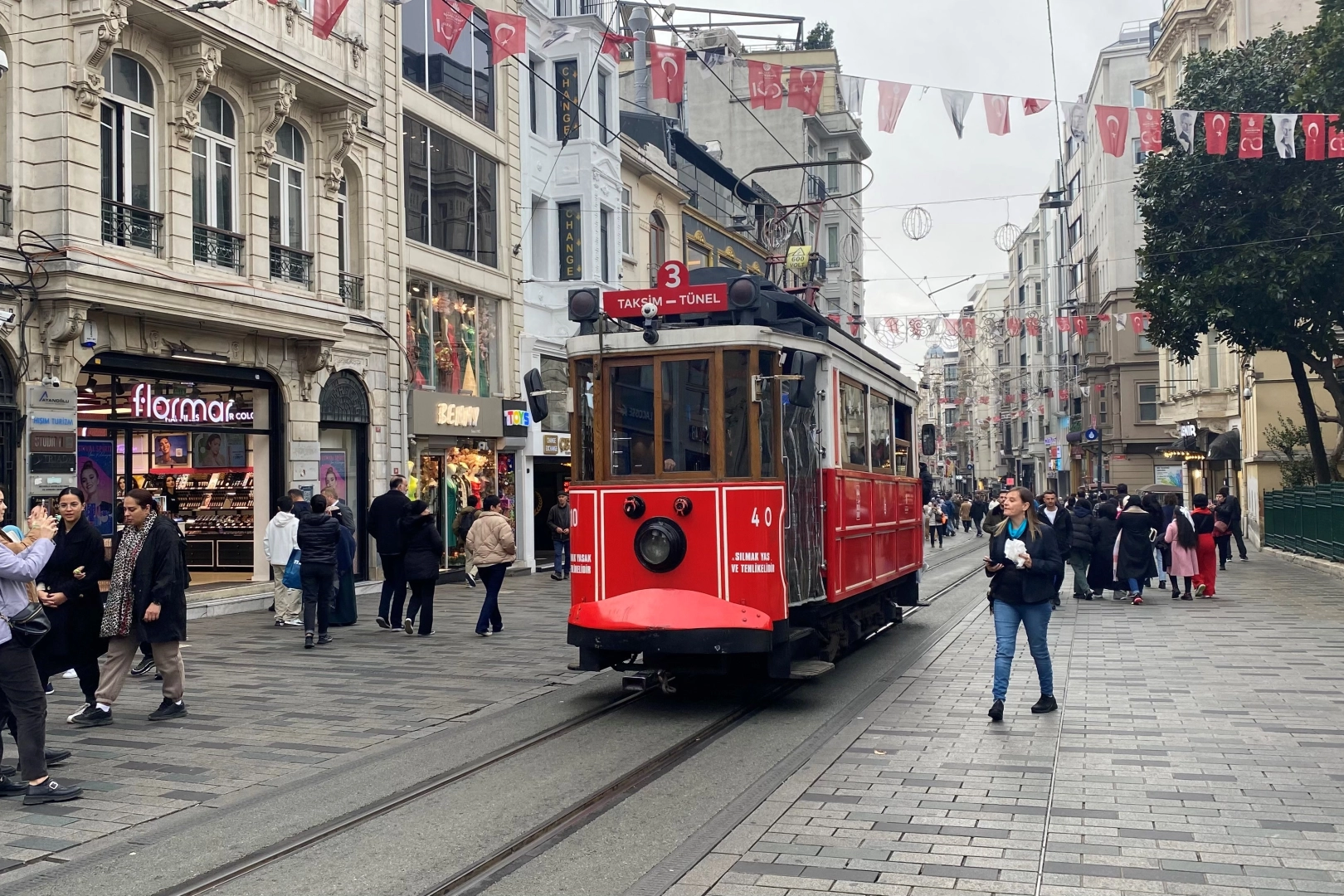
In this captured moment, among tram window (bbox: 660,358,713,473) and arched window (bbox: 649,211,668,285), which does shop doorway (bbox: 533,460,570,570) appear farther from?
tram window (bbox: 660,358,713,473)

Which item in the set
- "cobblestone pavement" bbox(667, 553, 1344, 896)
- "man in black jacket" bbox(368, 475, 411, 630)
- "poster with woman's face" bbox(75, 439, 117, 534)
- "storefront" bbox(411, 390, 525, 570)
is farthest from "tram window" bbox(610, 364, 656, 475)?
"storefront" bbox(411, 390, 525, 570)

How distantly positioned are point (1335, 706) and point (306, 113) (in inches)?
664

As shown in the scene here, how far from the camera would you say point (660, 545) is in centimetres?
960

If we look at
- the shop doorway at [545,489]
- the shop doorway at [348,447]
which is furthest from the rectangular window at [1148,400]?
the shop doorway at [348,447]

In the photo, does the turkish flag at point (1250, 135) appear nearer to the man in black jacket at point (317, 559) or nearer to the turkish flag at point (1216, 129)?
the turkish flag at point (1216, 129)

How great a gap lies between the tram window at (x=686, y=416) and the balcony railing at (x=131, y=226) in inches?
375

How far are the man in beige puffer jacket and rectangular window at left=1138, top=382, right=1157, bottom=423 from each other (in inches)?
1876

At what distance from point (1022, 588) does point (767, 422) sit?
227 cm

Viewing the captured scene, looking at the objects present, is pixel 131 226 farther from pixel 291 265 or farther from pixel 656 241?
pixel 656 241

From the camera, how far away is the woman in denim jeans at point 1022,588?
355 inches

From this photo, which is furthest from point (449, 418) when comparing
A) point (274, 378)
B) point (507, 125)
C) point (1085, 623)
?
point (1085, 623)

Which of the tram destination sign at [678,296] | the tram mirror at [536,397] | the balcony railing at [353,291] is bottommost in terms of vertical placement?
the tram mirror at [536,397]

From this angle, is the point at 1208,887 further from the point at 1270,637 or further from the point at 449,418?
the point at 449,418

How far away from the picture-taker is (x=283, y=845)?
5.96 meters
